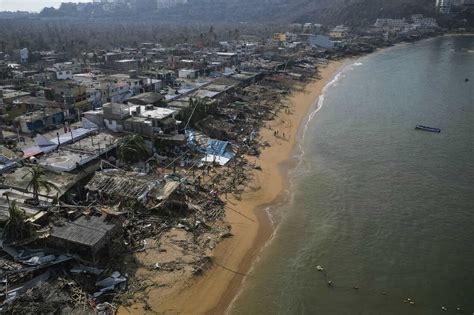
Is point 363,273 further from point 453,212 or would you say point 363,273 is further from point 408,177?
point 408,177

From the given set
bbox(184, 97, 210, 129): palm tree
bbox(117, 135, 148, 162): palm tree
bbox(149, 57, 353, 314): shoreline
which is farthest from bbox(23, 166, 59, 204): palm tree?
bbox(184, 97, 210, 129): palm tree

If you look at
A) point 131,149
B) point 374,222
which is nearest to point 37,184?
point 131,149

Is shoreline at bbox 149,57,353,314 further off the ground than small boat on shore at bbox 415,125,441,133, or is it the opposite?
small boat on shore at bbox 415,125,441,133

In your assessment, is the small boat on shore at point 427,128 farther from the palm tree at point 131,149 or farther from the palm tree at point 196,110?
the palm tree at point 131,149

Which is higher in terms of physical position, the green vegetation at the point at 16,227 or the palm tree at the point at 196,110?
the palm tree at the point at 196,110

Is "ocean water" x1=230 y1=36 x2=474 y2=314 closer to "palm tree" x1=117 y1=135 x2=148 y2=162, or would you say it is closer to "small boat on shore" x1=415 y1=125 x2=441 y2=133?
"small boat on shore" x1=415 y1=125 x2=441 y2=133

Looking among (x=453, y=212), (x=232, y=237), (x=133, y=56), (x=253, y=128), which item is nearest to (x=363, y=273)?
(x=232, y=237)

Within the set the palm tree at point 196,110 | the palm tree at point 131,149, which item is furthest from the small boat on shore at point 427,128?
the palm tree at point 131,149
